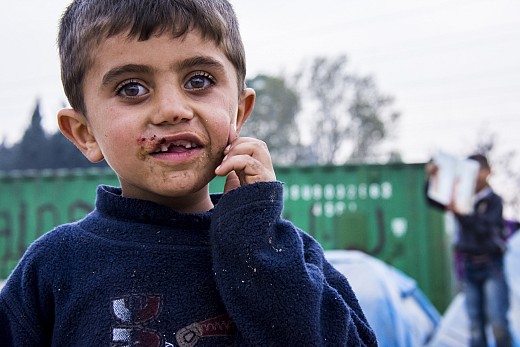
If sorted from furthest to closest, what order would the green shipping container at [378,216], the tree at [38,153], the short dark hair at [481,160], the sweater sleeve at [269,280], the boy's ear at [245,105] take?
the tree at [38,153] < the green shipping container at [378,216] < the short dark hair at [481,160] < the boy's ear at [245,105] < the sweater sleeve at [269,280]

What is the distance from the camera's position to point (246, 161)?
1.19 meters

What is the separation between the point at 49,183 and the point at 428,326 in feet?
19.5

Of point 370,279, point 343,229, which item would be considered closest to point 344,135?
point 343,229

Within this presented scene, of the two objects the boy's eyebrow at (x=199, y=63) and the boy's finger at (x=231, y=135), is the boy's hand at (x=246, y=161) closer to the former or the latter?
the boy's finger at (x=231, y=135)

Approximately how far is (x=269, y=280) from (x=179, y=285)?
171 millimetres

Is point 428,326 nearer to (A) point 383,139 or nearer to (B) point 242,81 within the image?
(B) point 242,81

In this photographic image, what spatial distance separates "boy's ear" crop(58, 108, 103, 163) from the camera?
1.29m

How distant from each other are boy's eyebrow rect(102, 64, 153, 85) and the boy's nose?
52 mm

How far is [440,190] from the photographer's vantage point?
7.77 metres

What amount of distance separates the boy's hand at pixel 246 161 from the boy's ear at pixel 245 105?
0.13 metres

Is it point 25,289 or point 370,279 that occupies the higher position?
point 25,289

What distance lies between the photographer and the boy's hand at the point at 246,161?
3.87ft

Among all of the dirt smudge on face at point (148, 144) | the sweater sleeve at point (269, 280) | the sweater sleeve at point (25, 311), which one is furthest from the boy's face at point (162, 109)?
the sweater sleeve at point (25, 311)

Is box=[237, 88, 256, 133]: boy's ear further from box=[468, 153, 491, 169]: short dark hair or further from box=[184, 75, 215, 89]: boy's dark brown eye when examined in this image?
box=[468, 153, 491, 169]: short dark hair
